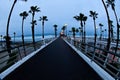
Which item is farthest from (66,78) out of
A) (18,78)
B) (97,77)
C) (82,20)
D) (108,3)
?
(82,20)

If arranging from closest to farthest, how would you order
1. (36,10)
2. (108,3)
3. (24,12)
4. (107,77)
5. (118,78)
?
(118,78) < (107,77) < (108,3) < (36,10) < (24,12)

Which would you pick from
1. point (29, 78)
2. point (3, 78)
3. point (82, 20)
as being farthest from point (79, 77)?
point (82, 20)

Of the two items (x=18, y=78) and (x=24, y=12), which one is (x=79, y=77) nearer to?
(x=18, y=78)

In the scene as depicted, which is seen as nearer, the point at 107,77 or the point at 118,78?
the point at 118,78

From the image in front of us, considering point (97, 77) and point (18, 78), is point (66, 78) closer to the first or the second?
point (97, 77)

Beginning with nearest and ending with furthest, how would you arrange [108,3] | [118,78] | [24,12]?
1. [118,78]
2. [108,3]
3. [24,12]

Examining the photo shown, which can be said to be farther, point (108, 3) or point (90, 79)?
point (108, 3)

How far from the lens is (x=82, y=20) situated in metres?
106

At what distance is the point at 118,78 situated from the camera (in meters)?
7.66

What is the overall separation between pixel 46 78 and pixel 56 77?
0.45 meters

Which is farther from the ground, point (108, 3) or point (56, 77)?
point (108, 3)

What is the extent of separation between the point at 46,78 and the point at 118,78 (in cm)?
313

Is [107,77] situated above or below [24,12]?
below

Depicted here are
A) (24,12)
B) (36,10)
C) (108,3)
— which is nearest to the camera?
(108,3)
